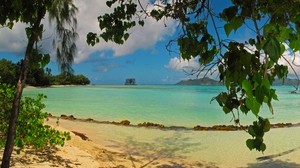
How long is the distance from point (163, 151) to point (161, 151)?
4 centimetres

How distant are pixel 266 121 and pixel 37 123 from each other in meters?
3.24

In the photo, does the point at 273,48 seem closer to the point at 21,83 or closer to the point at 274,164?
the point at 21,83

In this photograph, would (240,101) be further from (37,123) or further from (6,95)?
(6,95)

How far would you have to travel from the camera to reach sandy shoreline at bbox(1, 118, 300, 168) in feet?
17.5

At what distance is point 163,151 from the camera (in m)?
7.80

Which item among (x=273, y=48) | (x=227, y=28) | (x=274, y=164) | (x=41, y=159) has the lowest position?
(x=274, y=164)

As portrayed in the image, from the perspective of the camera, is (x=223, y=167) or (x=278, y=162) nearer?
(x=223, y=167)

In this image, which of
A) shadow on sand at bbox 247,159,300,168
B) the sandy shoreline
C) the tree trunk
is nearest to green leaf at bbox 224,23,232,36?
the tree trunk

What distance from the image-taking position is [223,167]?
6320mm

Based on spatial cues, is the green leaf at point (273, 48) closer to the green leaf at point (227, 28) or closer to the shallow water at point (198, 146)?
the green leaf at point (227, 28)

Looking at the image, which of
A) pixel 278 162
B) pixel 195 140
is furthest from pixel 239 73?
pixel 195 140

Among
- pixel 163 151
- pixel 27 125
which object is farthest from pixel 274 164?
pixel 27 125

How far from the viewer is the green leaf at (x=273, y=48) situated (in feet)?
3.05

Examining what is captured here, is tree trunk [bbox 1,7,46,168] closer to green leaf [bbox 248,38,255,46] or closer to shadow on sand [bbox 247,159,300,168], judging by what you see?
green leaf [bbox 248,38,255,46]
